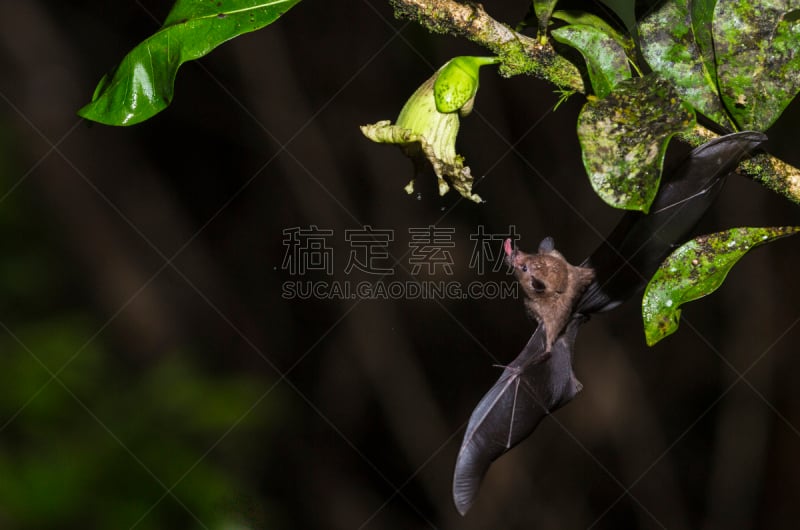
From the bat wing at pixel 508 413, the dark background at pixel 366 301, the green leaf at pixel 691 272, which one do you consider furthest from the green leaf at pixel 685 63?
the dark background at pixel 366 301

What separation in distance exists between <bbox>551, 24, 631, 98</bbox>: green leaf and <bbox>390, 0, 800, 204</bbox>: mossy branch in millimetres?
57

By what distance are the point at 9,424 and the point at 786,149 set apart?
232 cm

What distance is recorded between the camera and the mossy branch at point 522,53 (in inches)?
27.6

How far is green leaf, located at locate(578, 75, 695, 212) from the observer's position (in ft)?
1.75

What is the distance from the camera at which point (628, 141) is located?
54 centimetres

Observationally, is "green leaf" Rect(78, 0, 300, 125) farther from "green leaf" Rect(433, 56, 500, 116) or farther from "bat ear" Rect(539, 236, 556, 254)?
"bat ear" Rect(539, 236, 556, 254)

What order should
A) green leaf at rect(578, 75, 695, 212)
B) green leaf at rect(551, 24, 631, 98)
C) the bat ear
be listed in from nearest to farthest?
green leaf at rect(578, 75, 695, 212) → green leaf at rect(551, 24, 631, 98) → the bat ear

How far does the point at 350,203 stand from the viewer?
2.76 metres

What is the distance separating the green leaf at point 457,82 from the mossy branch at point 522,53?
27 millimetres

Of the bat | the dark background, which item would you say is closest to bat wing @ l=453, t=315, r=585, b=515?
the bat

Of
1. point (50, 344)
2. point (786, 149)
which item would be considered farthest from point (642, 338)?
point (50, 344)

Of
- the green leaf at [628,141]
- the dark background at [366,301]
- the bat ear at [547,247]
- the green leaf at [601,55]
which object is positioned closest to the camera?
the green leaf at [628,141]

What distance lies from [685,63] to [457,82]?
0.71ft

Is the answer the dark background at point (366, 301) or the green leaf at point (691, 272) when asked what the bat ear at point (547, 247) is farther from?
the dark background at point (366, 301)
